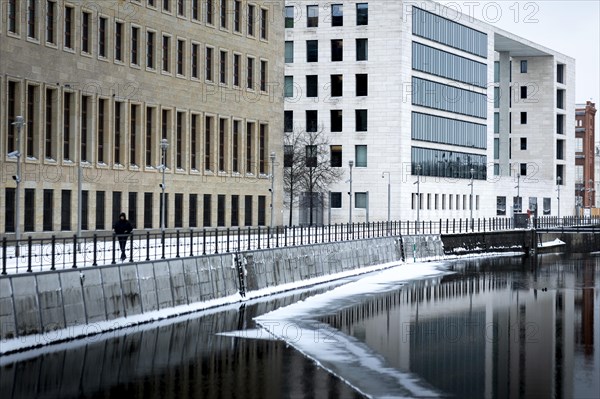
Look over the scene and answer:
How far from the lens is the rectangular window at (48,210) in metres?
64.6

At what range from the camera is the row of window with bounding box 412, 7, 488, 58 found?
380ft

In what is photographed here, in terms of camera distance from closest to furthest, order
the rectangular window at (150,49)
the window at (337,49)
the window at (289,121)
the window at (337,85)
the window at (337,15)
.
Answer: the rectangular window at (150,49)
the window at (337,15)
the window at (337,49)
the window at (337,85)
the window at (289,121)

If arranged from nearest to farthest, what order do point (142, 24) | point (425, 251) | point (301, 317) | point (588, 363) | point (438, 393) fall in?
point (438, 393) < point (588, 363) < point (301, 317) < point (142, 24) < point (425, 251)

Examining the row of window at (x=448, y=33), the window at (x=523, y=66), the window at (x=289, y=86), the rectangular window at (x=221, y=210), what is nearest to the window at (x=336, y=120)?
the window at (x=289, y=86)

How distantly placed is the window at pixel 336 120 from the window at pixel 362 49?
5.50 metres

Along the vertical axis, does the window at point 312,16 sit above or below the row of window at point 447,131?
above

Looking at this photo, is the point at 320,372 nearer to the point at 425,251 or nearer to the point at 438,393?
the point at 438,393

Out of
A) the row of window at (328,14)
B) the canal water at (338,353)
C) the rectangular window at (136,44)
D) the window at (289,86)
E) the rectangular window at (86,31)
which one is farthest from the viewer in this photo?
the window at (289,86)

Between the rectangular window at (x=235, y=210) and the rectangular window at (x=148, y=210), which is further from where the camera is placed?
the rectangular window at (x=235, y=210)

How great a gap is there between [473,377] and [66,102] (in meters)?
42.9

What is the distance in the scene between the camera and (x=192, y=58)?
78125 mm

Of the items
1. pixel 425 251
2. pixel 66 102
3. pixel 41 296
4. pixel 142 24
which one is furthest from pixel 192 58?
pixel 41 296

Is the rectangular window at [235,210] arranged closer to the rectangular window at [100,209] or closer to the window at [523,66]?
the rectangular window at [100,209]

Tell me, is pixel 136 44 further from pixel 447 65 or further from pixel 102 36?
pixel 447 65
